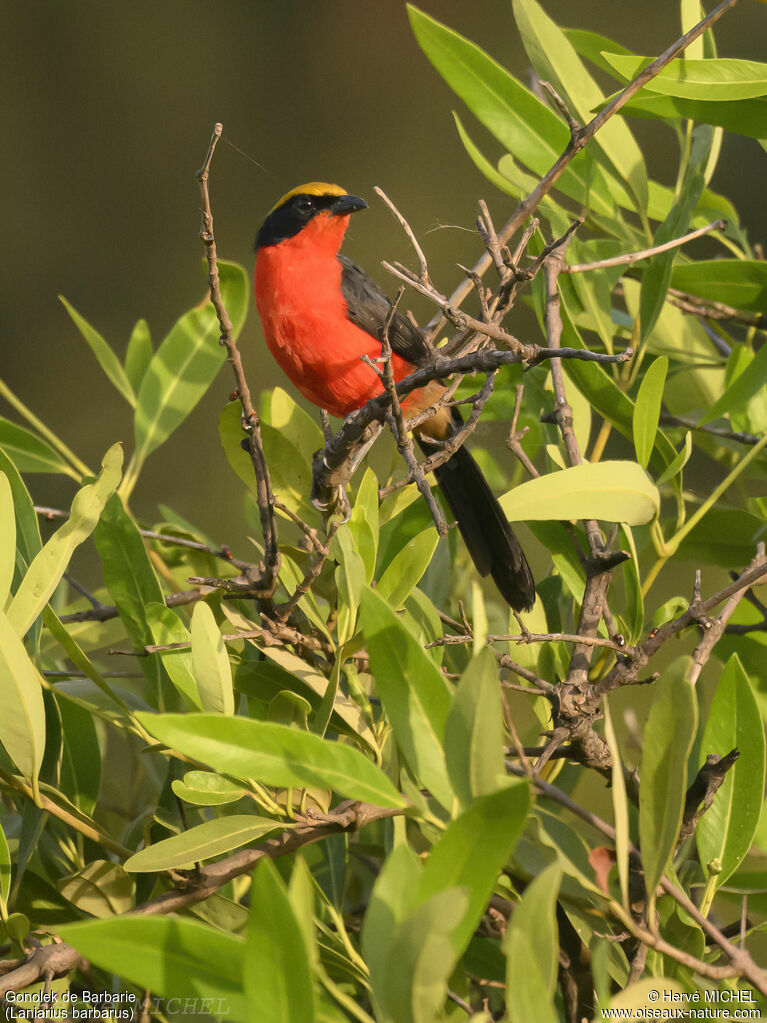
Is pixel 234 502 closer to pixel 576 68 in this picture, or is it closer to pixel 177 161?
pixel 177 161

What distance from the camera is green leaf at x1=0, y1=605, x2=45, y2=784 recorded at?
1.02 m

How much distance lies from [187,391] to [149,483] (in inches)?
135

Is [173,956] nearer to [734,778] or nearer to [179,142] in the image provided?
[734,778]

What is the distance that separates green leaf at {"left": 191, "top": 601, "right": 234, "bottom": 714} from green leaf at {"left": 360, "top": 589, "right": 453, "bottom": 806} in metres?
0.23

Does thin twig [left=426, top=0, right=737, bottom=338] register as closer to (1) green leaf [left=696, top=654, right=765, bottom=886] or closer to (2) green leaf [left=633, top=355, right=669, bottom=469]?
(2) green leaf [left=633, top=355, right=669, bottom=469]

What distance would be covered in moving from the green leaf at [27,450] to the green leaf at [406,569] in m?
0.66

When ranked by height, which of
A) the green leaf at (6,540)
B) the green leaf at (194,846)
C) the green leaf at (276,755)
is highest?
the green leaf at (6,540)

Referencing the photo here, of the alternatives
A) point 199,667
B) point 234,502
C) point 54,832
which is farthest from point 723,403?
point 234,502

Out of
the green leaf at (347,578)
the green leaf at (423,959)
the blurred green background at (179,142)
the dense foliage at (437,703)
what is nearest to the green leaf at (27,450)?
the dense foliage at (437,703)

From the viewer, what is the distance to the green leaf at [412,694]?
90 cm

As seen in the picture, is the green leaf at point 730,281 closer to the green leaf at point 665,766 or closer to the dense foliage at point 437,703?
the dense foliage at point 437,703

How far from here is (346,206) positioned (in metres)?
2.80

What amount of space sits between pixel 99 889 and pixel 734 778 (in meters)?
0.71

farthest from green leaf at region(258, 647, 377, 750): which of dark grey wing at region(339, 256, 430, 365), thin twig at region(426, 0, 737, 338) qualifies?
dark grey wing at region(339, 256, 430, 365)
